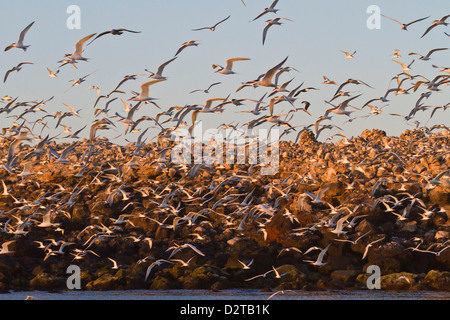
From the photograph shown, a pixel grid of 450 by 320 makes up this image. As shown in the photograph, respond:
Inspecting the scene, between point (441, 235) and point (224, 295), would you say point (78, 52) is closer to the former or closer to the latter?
point (224, 295)

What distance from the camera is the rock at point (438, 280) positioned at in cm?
3070

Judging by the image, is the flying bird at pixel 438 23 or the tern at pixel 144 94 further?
the flying bird at pixel 438 23

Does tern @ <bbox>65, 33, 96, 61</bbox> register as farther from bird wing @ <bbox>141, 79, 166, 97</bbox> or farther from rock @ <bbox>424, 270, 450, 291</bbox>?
rock @ <bbox>424, 270, 450, 291</bbox>

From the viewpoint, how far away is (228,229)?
3675cm

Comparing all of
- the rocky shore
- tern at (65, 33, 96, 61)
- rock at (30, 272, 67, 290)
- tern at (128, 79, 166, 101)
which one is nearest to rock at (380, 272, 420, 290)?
the rocky shore

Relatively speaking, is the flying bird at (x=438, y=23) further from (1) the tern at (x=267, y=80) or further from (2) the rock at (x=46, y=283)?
(2) the rock at (x=46, y=283)

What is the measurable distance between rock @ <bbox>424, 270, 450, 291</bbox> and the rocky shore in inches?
1.5

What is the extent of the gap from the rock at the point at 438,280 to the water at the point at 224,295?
45 centimetres

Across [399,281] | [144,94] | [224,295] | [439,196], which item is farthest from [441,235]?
[144,94]

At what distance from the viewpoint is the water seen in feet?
98.3

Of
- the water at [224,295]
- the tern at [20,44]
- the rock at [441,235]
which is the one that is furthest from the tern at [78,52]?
the rock at [441,235]

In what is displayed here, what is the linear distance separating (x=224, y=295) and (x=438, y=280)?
26.9 feet
